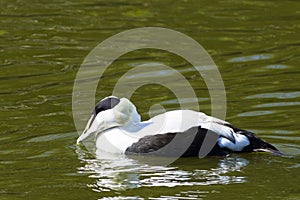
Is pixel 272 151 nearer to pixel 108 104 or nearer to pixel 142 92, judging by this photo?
pixel 108 104

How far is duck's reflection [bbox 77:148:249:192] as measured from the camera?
8.12m

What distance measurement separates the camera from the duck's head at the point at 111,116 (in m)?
9.17

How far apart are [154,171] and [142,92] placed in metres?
2.98

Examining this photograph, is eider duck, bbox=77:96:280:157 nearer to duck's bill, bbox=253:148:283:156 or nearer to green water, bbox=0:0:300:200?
duck's bill, bbox=253:148:283:156

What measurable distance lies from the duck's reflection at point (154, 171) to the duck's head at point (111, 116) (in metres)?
0.35

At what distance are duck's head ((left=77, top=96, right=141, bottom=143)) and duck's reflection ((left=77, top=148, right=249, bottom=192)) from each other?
0.35 metres

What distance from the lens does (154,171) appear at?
8453 millimetres

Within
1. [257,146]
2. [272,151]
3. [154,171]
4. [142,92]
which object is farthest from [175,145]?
[142,92]

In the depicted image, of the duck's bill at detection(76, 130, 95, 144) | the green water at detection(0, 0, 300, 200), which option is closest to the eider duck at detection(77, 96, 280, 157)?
the green water at detection(0, 0, 300, 200)

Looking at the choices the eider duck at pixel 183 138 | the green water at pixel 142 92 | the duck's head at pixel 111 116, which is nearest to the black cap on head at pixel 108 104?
the duck's head at pixel 111 116

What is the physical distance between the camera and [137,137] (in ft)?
29.3

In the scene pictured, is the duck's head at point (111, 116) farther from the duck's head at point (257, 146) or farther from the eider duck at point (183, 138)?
the duck's head at point (257, 146)

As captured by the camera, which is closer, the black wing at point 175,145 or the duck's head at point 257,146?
the black wing at point 175,145

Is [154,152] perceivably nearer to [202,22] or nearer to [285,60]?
[285,60]
